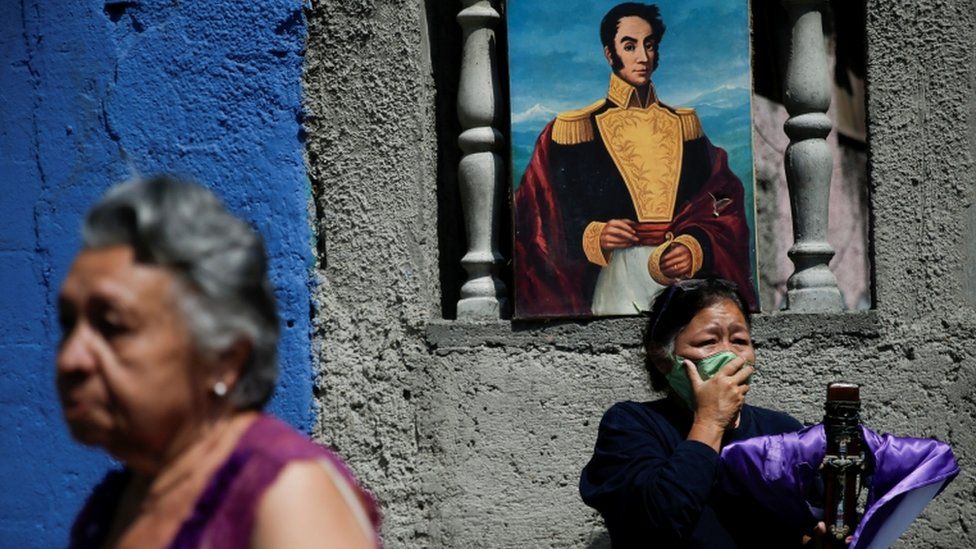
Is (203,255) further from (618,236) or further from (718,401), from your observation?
(618,236)

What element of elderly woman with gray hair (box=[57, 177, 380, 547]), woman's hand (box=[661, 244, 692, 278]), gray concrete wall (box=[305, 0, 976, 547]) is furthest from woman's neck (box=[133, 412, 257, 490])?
woman's hand (box=[661, 244, 692, 278])

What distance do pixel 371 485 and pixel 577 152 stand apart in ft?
4.20

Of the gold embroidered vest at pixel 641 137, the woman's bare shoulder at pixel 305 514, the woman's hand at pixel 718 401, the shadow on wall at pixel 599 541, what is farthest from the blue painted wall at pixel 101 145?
the woman's bare shoulder at pixel 305 514

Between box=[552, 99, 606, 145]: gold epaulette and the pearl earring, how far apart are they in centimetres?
248

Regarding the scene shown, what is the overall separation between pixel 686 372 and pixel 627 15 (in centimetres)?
141

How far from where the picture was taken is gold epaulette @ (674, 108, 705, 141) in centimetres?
396

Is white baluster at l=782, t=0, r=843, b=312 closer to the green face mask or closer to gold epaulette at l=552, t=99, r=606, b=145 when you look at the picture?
gold epaulette at l=552, t=99, r=606, b=145

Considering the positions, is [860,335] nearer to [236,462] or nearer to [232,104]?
[232,104]

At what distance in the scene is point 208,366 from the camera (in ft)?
5.44

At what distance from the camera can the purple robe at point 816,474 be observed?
2961 mm

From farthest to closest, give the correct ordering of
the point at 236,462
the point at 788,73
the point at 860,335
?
1. the point at 788,73
2. the point at 860,335
3. the point at 236,462

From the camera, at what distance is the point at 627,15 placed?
4.01m

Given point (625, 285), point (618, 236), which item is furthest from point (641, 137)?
point (625, 285)

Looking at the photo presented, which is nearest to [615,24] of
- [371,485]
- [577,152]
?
[577,152]
